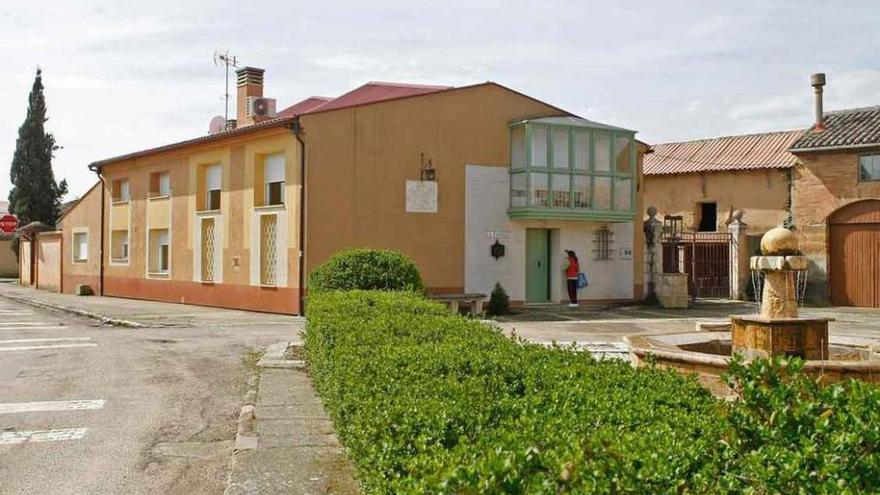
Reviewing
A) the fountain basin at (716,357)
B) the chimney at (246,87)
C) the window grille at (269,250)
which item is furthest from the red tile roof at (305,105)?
the fountain basin at (716,357)

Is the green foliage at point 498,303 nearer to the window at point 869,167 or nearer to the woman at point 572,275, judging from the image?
the woman at point 572,275

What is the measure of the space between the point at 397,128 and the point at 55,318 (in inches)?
362

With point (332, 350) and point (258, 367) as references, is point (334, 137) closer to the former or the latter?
point (258, 367)

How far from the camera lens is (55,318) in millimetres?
19375

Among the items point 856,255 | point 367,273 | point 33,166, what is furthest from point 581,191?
point 33,166

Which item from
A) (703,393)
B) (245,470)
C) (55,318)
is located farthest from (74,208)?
(703,393)

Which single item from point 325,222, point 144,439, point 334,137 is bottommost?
point 144,439

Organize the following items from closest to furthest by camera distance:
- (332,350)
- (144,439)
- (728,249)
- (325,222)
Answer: (332,350) < (144,439) < (325,222) < (728,249)

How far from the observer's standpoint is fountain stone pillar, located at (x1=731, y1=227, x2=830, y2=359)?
838 centimetres

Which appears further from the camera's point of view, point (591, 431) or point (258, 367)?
point (258, 367)

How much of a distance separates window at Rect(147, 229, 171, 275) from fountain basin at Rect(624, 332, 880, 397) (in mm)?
18846

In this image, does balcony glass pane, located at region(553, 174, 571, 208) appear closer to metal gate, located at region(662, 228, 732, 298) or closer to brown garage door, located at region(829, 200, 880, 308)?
metal gate, located at region(662, 228, 732, 298)

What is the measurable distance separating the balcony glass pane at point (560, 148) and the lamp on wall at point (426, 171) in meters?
3.19

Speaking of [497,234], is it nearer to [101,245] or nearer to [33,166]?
[101,245]
